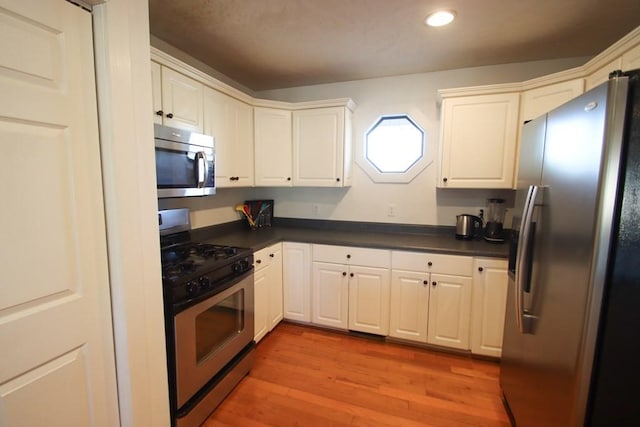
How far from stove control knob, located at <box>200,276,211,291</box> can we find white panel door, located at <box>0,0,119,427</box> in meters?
0.48

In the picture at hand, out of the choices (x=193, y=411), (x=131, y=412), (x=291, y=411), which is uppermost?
(x=131, y=412)

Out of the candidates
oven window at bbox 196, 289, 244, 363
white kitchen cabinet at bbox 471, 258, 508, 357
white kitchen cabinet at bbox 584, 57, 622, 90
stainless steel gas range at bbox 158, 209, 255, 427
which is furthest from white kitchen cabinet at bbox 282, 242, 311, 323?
white kitchen cabinet at bbox 584, 57, 622, 90

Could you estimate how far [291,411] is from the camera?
5.78ft

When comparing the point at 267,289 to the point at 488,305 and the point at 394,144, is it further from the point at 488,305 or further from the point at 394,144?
the point at 394,144

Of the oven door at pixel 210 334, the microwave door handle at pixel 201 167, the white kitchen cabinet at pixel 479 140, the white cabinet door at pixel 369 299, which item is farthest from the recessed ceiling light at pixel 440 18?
the oven door at pixel 210 334

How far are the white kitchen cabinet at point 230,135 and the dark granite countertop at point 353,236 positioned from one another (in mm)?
524

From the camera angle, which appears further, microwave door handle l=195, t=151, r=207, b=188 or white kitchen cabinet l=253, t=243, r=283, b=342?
white kitchen cabinet l=253, t=243, r=283, b=342

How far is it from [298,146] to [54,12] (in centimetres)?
202

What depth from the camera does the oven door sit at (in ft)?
4.84

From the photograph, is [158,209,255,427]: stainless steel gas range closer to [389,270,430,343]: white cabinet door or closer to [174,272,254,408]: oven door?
[174,272,254,408]: oven door

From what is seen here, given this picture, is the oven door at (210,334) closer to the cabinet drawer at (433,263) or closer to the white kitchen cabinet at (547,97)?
the cabinet drawer at (433,263)

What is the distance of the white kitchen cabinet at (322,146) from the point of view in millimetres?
2729

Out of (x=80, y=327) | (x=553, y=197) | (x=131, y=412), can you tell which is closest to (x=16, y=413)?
(x=80, y=327)

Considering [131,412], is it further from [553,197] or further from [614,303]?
[553,197]
